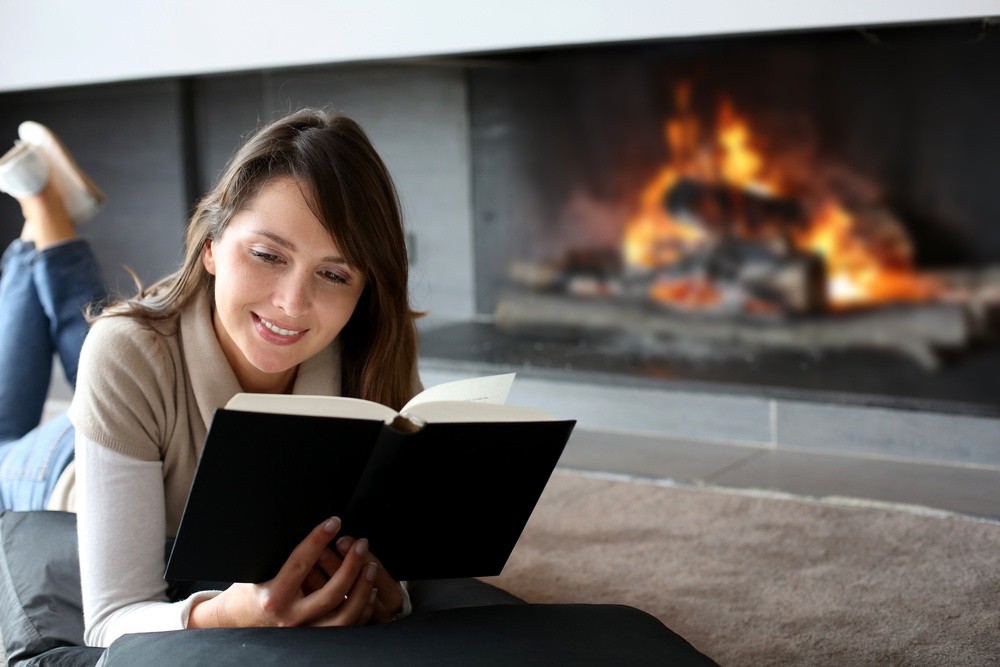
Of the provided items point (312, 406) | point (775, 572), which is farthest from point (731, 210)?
point (312, 406)

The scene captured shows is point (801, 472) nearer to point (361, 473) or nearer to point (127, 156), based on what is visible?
point (361, 473)

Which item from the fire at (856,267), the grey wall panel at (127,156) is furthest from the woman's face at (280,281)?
the grey wall panel at (127,156)

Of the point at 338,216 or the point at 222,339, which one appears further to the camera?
the point at 222,339

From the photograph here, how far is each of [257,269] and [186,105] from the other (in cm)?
244

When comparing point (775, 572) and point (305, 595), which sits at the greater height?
point (305, 595)

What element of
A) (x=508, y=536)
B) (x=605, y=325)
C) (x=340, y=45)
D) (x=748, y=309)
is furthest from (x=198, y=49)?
(x=508, y=536)

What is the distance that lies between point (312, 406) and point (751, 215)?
81.0 inches

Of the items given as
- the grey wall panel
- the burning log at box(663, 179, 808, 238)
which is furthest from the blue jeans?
the burning log at box(663, 179, 808, 238)

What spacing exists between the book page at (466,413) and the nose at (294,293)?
9.8 inches

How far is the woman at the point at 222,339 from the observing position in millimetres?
1114

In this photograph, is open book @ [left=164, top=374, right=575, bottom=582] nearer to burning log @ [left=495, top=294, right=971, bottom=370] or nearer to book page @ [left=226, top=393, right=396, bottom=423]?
book page @ [left=226, top=393, right=396, bottom=423]

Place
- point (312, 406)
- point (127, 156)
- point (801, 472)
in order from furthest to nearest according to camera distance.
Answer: point (127, 156) → point (801, 472) → point (312, 406)

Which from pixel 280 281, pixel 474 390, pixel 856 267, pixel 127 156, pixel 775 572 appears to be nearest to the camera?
pixel 474 390

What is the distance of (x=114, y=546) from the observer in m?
1.11
